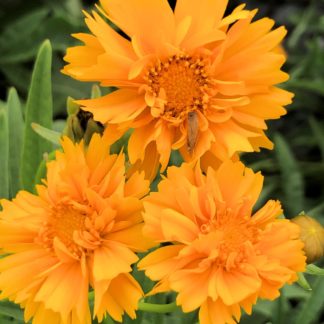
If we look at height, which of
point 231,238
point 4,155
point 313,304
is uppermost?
point 4,155

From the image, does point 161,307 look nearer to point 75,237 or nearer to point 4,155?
point 75,237

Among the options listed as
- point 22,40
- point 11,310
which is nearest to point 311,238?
point 11,310

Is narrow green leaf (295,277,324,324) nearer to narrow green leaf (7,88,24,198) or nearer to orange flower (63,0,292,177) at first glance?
orange flower (63,0,292,177)

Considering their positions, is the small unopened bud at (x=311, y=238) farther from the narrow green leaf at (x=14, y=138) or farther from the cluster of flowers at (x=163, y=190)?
the narrow green leaf at (x=14, y=138)

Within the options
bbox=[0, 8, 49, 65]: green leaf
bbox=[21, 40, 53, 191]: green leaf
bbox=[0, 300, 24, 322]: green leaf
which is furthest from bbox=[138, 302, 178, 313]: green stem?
bbox=[0, 8, 49, 65]: green leaf

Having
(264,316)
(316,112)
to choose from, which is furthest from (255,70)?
(316,112)

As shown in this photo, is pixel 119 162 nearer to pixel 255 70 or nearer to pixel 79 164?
pixel 79 164
